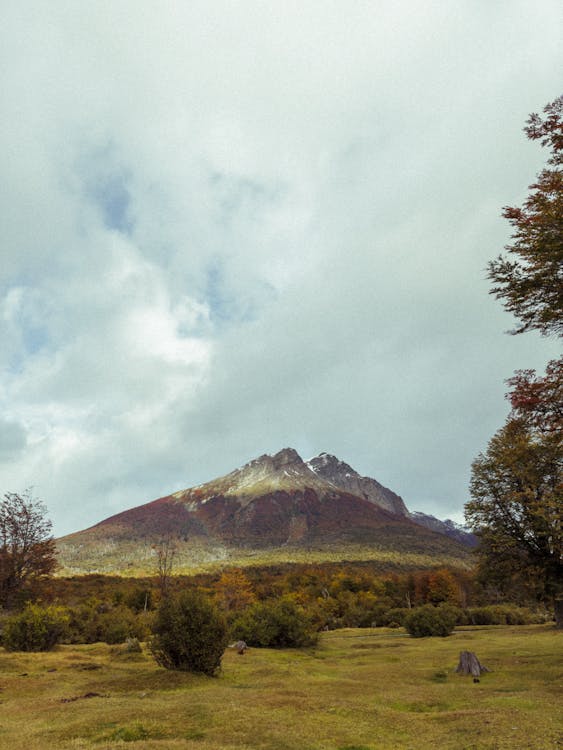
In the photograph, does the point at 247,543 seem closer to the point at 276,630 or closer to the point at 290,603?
the point at 290,603

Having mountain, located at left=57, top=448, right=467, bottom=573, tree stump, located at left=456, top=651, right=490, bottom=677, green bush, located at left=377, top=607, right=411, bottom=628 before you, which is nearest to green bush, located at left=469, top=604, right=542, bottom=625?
green bush, located at left=377, top=607, right=411, bottom=628

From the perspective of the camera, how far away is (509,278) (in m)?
11.3

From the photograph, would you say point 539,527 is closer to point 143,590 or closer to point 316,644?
point 316,644

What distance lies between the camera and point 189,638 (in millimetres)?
16000

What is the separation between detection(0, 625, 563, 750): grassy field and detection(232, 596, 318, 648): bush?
6.44m

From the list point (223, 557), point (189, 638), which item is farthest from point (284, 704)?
point (223, 557)

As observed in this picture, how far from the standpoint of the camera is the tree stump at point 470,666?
1625 cm

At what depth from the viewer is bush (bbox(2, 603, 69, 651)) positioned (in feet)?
75.1

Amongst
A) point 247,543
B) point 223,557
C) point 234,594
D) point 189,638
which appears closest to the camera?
point 189,638

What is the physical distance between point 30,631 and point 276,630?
1333 cm

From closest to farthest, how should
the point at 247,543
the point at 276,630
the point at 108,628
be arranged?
the point at 276,630
the point at 108,628
the point at 247,543

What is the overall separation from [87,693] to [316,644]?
1914 cm

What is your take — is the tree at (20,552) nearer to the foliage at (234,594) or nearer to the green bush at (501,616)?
the foliage at (234,594)

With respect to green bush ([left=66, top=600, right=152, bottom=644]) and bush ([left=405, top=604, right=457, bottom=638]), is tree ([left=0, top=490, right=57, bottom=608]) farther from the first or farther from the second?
bush ([left=405, top=604, right=457, bottom=638])
